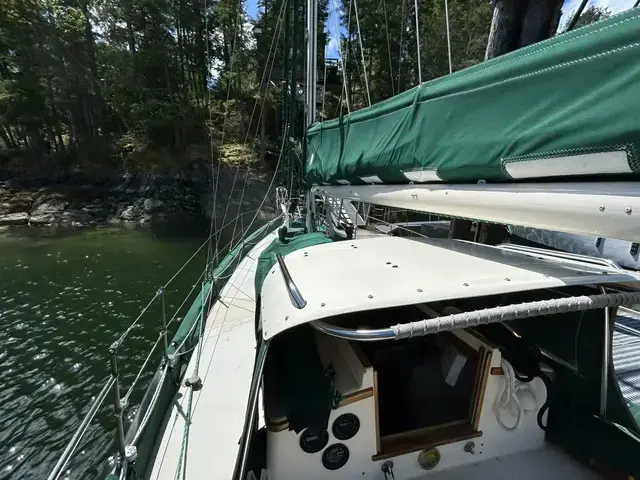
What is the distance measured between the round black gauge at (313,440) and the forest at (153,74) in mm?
22643

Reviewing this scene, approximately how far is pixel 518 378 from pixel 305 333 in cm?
137

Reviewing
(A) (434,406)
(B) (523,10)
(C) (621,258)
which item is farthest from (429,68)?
(A) (434,406)

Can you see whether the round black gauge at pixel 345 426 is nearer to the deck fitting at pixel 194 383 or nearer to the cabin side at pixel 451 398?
the cabin side at pixel 451 398

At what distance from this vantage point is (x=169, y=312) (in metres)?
9.28

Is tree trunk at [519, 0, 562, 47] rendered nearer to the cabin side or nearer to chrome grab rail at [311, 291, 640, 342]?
the cabin side

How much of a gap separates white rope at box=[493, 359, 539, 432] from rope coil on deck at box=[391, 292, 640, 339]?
761 mm

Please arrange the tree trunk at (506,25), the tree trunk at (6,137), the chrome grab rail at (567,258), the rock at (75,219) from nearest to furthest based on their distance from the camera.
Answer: the chrome grab rail at (567,258) < the tree trunk at (506,25) < the rock at (75,219) < the tree trunk at (6,137)

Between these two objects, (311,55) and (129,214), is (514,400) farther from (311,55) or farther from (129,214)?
(129,214)

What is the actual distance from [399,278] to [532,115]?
2.93 feet

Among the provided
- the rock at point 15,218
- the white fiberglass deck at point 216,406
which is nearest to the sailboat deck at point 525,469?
the white fiberglass deck at point 216,406

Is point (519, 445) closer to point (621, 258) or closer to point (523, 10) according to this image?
point (523, 10)

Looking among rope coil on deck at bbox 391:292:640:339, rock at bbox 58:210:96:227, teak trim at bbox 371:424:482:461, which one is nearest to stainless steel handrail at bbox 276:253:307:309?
rope coil on deck at bbox 391:292:640:339

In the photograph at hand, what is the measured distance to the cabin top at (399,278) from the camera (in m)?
1.45

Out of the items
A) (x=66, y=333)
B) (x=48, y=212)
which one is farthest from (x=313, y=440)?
(x=48, y=212)
